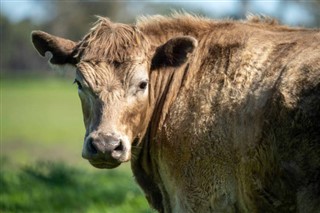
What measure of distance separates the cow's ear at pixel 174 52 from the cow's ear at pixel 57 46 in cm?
83

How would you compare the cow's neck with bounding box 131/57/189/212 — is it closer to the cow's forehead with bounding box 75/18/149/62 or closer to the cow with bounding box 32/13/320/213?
the cow with bounding box 32/13/320/213

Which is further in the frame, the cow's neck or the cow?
the cow's neck

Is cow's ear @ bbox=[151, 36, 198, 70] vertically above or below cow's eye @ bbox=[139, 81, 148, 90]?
above

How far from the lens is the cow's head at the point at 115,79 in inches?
239

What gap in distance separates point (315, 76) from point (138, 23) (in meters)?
2.25

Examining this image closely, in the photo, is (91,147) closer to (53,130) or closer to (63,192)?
(63,192)

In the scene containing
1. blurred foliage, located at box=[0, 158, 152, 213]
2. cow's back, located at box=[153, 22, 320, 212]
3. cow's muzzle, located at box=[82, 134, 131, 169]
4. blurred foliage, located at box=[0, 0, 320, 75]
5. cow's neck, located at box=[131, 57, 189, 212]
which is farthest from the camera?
blurred foliage, located at box=[0, 0, 320, 75]

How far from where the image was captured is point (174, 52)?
667cm

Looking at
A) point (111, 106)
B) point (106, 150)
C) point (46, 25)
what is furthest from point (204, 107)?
point (46, 25)

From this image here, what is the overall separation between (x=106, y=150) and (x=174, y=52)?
1.28 meters

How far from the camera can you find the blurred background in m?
10.2

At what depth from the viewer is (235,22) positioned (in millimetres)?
6973

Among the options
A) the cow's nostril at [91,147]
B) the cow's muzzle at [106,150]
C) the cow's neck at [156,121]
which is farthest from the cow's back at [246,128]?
the cow's nostril at [91,147]

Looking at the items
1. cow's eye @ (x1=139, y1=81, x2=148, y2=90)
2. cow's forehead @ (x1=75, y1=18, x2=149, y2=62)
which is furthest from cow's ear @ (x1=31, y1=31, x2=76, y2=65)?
cow's eye @ (x1=139, y1=81, x2=148, y2=90)
